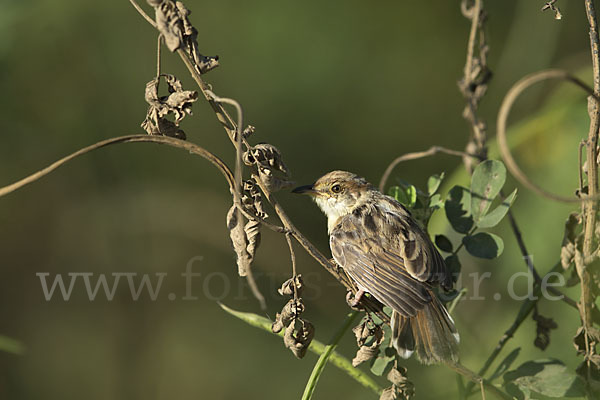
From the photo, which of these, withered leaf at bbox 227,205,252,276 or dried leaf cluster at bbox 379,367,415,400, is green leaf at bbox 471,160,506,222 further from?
withered leaf at bbox 227,205,252,276

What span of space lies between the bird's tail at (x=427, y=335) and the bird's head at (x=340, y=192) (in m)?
1.12

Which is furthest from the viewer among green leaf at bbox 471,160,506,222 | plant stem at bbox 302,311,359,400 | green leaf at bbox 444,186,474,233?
green leaf at bbox 444,186,474,233

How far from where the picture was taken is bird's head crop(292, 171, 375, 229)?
167 inches

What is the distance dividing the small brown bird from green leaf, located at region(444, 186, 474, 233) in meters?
0.21

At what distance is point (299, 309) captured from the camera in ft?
7.80

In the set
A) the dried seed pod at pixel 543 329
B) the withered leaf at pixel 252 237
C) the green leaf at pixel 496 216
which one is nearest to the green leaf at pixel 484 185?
the green leaf at pixel 496 216

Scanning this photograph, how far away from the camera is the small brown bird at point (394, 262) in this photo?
9.64 ft

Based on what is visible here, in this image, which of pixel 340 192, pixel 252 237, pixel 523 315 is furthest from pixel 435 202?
pixel 340 192

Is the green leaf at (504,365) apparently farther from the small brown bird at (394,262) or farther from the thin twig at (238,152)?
the thin twig at (238,152)

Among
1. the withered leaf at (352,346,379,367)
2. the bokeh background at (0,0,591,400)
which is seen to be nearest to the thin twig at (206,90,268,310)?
the withered leaf at (352,346,379,367)

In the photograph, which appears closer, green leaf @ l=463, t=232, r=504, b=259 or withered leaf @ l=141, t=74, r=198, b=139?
withered leaf @ l=141, t=74, r=198, b=139

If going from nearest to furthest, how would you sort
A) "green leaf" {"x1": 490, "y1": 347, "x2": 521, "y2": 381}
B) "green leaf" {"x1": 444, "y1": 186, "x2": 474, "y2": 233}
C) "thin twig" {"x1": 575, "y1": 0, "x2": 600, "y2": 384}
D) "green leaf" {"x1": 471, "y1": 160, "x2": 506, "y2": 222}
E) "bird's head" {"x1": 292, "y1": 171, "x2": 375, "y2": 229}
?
"thin twig" {"x1": 575, "y1": 0, "x2": 600, "y2": 384} → "green leaf" {"x1": 490, "y1": 347, "x2": 521, "y2": 381} → "green leaf" {"x1": 471, "y1": 160, "x2": 506, "y2": 222} → "green leaf" {"x1": 444, "y1": 186, "x2": 474, "y2": 233} → "bird's head" {"x1": 292, "y1": 171, "x2": 375, "y2": 229}

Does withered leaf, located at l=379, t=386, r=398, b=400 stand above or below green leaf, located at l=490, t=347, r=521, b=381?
below

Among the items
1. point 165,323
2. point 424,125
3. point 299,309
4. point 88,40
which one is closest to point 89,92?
point 88,40
